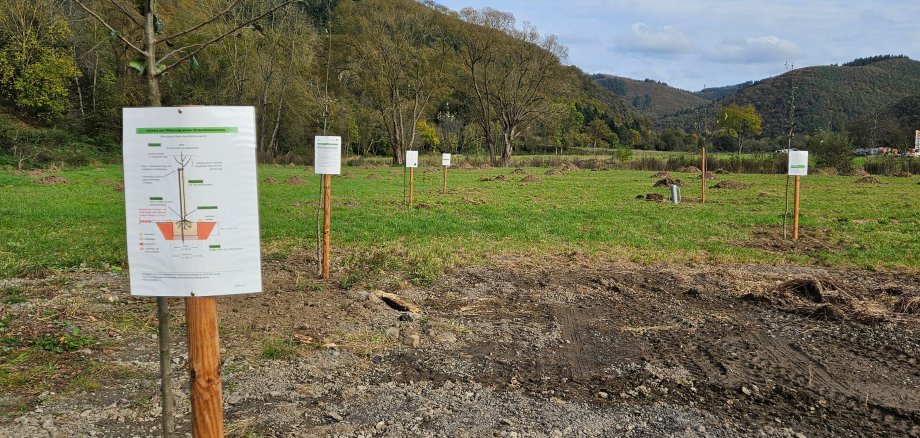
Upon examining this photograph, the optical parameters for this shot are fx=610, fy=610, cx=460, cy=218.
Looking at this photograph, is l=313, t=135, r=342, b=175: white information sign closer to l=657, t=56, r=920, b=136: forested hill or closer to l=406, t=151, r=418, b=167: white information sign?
l=406, t=151, r=418, b=167: white information sign

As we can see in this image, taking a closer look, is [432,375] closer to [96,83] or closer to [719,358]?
[719,358]

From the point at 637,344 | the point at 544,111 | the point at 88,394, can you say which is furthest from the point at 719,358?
the point at 544,111

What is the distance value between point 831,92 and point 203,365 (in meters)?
120

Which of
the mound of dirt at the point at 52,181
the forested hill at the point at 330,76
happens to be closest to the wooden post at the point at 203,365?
the mound of dirt at the point at 52,181

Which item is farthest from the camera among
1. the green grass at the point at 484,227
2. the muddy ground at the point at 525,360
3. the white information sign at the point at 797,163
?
the white information sign at the point at 797,163

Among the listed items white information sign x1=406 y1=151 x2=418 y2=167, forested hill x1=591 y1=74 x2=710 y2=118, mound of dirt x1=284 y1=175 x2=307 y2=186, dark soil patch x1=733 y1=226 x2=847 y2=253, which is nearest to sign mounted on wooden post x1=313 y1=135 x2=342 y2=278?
dark soil patch x1=733 y1=226 x2=847 y2=253

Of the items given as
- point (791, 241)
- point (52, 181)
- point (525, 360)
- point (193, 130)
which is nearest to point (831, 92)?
point (791, 241)

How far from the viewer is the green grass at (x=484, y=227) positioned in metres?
8.95

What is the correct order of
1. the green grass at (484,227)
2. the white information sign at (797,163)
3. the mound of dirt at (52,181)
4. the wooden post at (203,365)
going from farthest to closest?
the mound of dirt at (52,181) < the white information sign at (797,163) < the green grass at (484,227) < the wooden post at (203,365)

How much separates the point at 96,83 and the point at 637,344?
156 feet

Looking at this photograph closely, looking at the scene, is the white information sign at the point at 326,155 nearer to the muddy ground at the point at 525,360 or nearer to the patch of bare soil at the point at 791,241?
the muddy ground at the point at 525,360

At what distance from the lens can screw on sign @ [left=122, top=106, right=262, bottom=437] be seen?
226 centimetres

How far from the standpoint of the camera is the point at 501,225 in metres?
12.6

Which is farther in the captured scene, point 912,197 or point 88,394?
point 912,197
